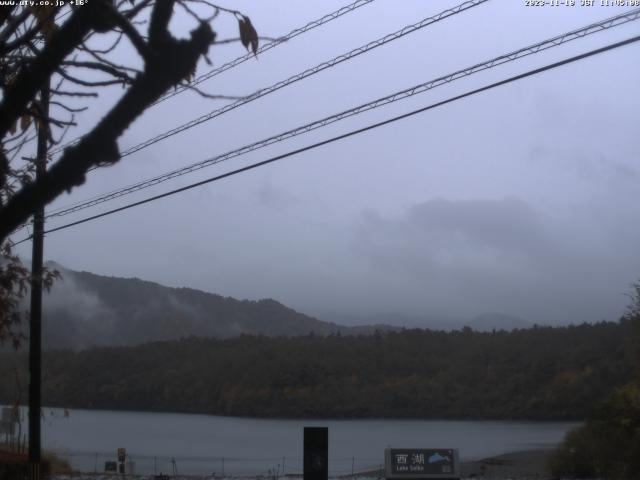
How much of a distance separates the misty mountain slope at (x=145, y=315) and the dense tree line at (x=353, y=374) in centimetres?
502

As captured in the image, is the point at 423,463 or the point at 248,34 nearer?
the point at 248,34

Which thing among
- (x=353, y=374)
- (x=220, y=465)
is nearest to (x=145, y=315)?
(x=353, y=374)

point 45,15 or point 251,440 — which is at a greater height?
point 45,15

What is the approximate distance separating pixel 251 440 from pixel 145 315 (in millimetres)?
Answer: 29660

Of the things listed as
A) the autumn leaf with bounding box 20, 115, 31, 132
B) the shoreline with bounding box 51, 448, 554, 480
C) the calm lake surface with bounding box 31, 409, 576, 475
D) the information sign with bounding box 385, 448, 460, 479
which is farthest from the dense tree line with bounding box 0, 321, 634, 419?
the autumn leaf with bounding box 20, 115, 31, 132

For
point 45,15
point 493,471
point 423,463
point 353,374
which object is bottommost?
point 493,471

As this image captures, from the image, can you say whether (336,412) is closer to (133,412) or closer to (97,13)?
(133,412)

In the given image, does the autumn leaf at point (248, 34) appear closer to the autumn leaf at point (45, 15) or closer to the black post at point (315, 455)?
the autumn leaf at point (45, 15)

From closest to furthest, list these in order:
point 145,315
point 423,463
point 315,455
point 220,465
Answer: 1. point 315,455
2. point 423,463
3. point 220,465
4. point 145,315

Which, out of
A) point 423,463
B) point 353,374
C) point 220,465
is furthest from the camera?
point 353,374

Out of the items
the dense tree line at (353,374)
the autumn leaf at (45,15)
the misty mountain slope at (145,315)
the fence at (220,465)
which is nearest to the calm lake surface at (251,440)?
the fence at (220,465)

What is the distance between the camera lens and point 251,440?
34.2 metres

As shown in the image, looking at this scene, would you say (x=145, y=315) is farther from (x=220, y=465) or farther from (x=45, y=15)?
(x=45, y=15)

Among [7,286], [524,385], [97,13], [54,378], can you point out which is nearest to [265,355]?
[54,378]
